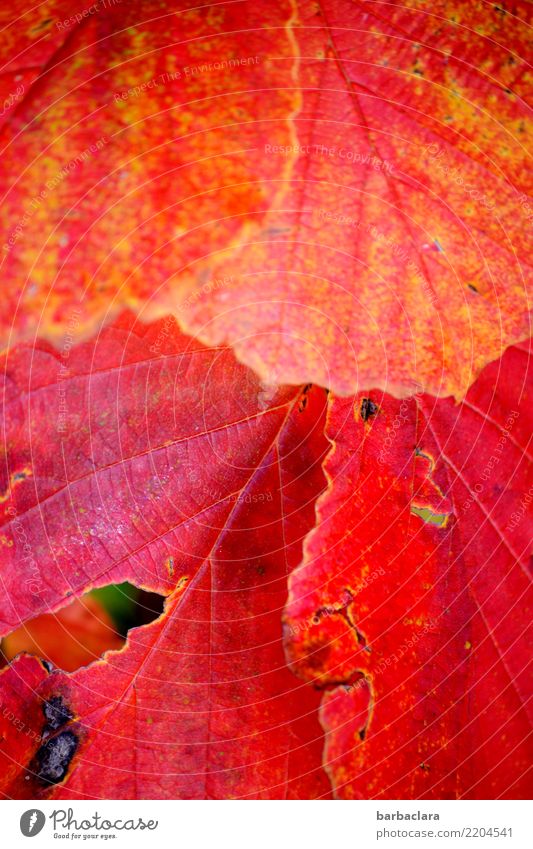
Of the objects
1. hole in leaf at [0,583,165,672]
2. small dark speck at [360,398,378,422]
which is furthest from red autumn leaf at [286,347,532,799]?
hole in leaf at [0,583,165,672]

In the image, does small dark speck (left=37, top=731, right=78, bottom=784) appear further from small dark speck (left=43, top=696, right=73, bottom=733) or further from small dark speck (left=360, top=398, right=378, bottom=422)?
small dark speck (left=360, top=398, right=378, bottom=422)

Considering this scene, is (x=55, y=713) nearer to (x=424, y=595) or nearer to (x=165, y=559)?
(x=165, y=559)

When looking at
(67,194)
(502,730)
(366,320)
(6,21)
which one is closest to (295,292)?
(366,320)

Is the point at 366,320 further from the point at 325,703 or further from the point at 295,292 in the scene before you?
the point at 325,703

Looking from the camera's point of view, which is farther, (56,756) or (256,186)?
(56,756)

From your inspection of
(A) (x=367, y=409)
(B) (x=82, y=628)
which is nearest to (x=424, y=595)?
(A) (x=367, y=409)

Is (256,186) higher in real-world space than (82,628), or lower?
higher
